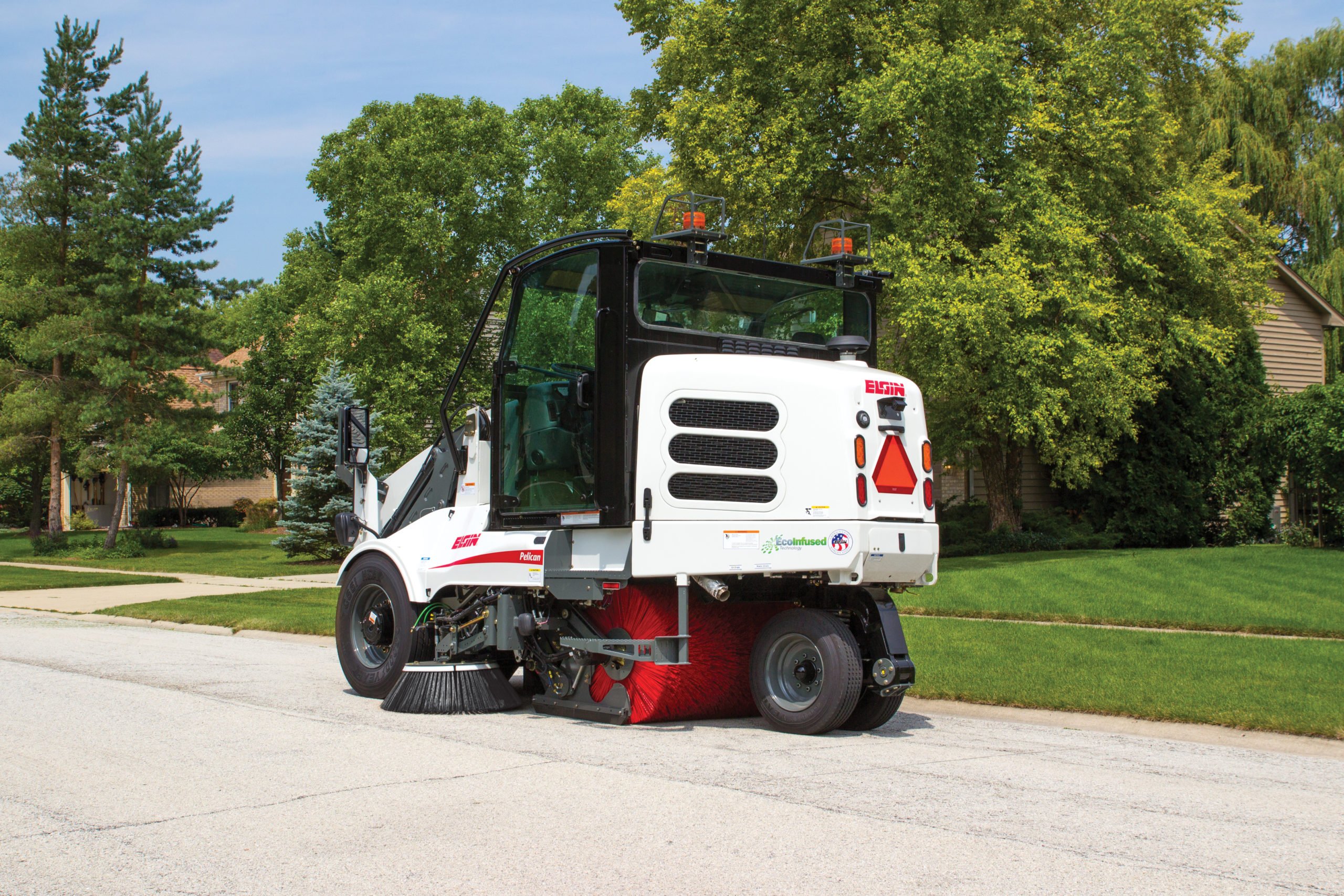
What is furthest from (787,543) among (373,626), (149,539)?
(149,539)

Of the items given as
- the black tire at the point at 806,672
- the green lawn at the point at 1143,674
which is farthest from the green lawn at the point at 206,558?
the black tire at the point at 806,672

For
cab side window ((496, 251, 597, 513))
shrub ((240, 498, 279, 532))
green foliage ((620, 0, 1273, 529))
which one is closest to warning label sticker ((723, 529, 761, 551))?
cab side window ((496, 251, 597, 513))

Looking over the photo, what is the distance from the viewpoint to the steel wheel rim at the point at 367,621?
9.89 meters

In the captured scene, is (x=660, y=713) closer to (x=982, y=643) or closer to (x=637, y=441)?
(x=637, y=441)

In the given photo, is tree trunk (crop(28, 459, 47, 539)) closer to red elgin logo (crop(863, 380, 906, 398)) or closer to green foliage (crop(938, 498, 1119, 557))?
green foliage (crop(938, 498, 1119, 557))

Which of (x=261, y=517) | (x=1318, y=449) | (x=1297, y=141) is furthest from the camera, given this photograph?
(x=261, y=517)

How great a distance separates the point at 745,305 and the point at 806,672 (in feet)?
8.77

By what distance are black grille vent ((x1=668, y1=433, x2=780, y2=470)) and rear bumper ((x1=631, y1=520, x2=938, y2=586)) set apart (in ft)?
1.31

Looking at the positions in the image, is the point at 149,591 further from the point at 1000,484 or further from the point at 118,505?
the point at 1000,484

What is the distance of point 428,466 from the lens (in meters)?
10.3

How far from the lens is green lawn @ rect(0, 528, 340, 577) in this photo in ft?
90.2

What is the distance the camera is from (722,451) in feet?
26.3

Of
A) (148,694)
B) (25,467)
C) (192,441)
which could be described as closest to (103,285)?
(192,441)

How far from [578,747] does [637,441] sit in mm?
1998
